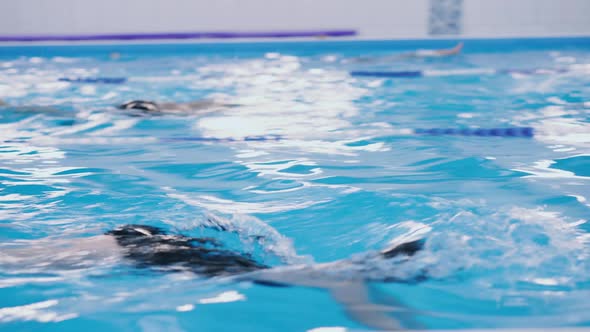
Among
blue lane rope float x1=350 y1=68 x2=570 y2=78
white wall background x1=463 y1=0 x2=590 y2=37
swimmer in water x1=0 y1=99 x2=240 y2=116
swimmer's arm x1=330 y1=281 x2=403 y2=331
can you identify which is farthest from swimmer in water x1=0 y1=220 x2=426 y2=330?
white wall background x1=463 y1=0 x2=590 y2=37

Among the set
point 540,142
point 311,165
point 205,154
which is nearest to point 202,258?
point 311,165

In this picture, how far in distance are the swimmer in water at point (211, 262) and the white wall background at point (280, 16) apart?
965cm

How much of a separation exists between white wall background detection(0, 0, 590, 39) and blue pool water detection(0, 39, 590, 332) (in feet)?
17.0

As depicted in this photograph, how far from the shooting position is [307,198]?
2793 mm

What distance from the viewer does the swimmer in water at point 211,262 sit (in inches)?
63.8

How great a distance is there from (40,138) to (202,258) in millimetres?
2592

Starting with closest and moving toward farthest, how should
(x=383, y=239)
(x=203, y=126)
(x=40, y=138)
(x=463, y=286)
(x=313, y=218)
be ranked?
(x=463, y=286), (x=383, y=239), (x=313, y=218), (x=40, y=138), (x=203, y=126)

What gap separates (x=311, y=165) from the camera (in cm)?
331

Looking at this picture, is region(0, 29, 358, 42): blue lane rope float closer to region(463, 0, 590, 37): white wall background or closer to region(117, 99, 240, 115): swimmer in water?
region(463, 0, 590, 37): white wall background

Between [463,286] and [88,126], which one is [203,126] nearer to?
[88,126]

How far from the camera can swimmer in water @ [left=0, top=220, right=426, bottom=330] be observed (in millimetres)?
1621

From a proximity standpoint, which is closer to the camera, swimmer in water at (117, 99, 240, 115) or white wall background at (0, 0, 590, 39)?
swimmer in water at (117, 99, 240, 115)

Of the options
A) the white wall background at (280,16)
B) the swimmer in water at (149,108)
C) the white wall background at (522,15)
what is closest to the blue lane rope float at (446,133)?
the swimmer in water at (149,108)

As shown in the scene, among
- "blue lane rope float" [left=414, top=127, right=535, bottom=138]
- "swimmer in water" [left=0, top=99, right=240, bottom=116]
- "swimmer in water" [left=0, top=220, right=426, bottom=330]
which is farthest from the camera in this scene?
"swimmer in water" [left=0, top=99, right=240, bottom=116]
